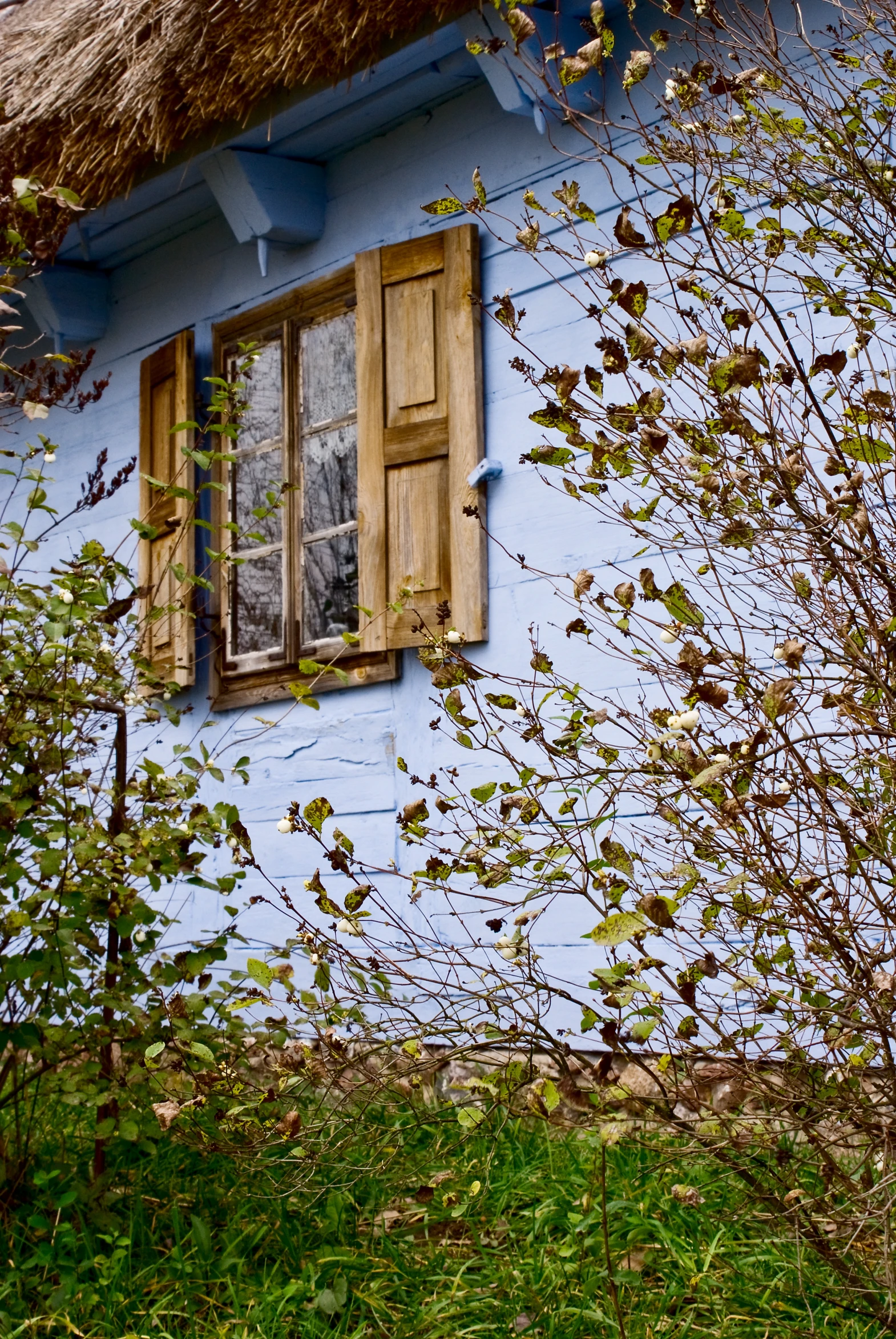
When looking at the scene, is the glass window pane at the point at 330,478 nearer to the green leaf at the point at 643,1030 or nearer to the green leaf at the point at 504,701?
the green leaf at the point at 504,701

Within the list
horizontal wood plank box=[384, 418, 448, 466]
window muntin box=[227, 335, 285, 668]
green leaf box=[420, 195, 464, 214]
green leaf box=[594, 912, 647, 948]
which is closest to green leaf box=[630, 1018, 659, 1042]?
green leaf box=[594, 912, 647, 948]

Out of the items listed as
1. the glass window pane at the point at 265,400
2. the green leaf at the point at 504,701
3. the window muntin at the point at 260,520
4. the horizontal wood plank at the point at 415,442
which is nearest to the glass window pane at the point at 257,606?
the window muntin at the point at 260,520

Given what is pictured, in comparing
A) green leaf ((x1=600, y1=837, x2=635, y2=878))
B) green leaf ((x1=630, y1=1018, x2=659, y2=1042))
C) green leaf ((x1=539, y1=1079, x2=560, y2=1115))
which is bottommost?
green leaf ((x1=539, y1=1079, x2=560, y2=1115))

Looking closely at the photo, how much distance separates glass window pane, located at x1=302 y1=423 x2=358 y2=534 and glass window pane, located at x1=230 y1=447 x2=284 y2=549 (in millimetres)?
145

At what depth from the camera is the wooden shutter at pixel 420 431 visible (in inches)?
162

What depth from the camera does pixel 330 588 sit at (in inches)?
189

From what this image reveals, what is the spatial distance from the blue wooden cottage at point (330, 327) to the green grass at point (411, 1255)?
3.22 ft

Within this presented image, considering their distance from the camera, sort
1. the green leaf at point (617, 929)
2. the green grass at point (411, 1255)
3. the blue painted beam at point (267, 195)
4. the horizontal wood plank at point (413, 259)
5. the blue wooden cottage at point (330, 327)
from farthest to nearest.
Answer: the blue painted beam at point (267, 195), the horizontal wood plank at point (413, 259), the blue wooden cottage at point (330, 327), the green grass at point (411, 1255), the green leaf at point (617, 929)

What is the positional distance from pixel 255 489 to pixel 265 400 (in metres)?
0.34

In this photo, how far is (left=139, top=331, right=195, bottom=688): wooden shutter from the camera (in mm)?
5082

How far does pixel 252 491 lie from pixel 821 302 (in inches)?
135

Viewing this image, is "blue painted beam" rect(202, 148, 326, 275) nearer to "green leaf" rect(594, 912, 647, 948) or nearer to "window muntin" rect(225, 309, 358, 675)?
"window muntin" rect(225, 309, 358, 675)

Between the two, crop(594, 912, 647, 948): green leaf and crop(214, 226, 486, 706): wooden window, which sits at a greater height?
crop(214, 226, 486, 706): wooden window

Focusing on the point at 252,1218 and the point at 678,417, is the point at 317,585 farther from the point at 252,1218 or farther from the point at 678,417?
the point at 678,417
